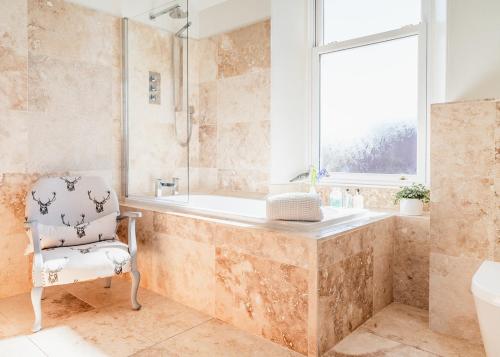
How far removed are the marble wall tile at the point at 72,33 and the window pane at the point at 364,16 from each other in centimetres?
172

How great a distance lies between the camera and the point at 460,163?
2.02m

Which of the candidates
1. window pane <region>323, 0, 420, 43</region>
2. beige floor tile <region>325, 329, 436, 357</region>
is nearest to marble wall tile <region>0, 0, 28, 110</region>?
window pane <region>323, 0, 420, 43</region>

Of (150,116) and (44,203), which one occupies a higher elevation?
(150,116)

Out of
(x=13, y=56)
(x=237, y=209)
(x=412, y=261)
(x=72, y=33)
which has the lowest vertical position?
(x=412, y=261)

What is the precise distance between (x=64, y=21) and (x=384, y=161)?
2.53 meters

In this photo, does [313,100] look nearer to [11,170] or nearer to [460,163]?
[460,163]

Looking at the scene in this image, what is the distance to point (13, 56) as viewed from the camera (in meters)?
2.56

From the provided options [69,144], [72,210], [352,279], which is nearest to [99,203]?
[72,210]

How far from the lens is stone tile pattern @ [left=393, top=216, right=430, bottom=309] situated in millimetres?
2412

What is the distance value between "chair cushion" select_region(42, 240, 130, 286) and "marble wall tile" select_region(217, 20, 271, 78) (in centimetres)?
186

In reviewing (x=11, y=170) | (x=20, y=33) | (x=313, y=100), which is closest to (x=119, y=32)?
(x=20, y=33)

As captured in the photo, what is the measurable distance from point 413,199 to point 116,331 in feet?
6.32

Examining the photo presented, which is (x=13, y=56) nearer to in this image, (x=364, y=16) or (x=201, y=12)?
(x=201, y=12)

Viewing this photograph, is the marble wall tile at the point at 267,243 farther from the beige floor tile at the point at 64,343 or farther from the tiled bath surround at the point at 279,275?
the beige floor tile at the point at 64,343
